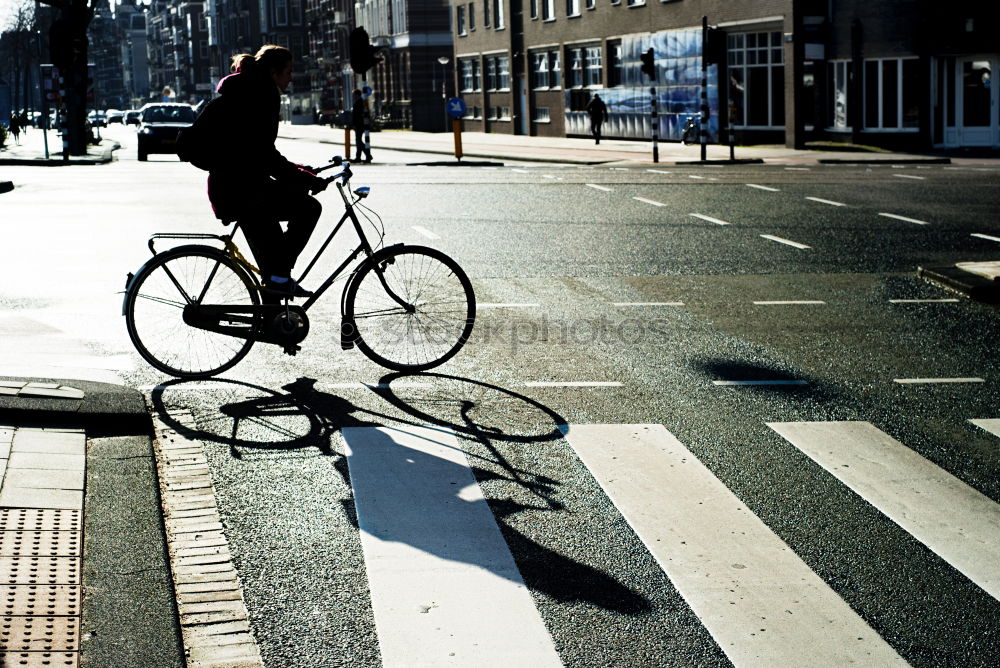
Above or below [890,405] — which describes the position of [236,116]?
above

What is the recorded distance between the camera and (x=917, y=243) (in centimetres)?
1454

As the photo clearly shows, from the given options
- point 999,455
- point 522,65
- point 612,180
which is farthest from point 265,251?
point 522,65

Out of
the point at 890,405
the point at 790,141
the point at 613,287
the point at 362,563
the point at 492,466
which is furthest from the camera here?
the point at 790,141

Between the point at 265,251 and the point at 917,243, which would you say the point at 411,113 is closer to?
the point at 917,243

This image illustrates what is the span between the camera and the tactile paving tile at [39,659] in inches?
145

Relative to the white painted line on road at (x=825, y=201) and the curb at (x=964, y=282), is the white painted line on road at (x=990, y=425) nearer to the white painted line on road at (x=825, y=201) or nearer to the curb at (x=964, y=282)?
the curb at (x=964, y=282)

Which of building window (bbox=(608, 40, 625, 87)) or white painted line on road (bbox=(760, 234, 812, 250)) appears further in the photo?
building window (bbox=(608, 40, 625, 87))

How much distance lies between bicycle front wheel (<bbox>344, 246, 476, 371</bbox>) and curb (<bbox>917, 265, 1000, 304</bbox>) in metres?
4.84

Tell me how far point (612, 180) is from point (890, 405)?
62.6 feet

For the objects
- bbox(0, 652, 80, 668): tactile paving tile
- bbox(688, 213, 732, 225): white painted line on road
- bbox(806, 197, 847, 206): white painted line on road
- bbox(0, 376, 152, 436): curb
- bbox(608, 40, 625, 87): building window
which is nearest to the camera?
bbox(0, 652, 80, 668): tactile paving tile

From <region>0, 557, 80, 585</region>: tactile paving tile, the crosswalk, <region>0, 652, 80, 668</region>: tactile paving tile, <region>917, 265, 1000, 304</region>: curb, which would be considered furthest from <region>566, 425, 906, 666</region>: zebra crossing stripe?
<region>917, 265, 1000, 304</region>: curb

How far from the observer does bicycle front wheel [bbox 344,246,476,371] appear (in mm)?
7848

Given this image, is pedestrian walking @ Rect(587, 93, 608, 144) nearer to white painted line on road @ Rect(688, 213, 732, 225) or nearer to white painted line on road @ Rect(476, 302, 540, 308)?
white painted line on road @ Rect(688, 213, 732, 225)

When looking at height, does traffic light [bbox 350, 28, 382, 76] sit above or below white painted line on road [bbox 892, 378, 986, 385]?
above
